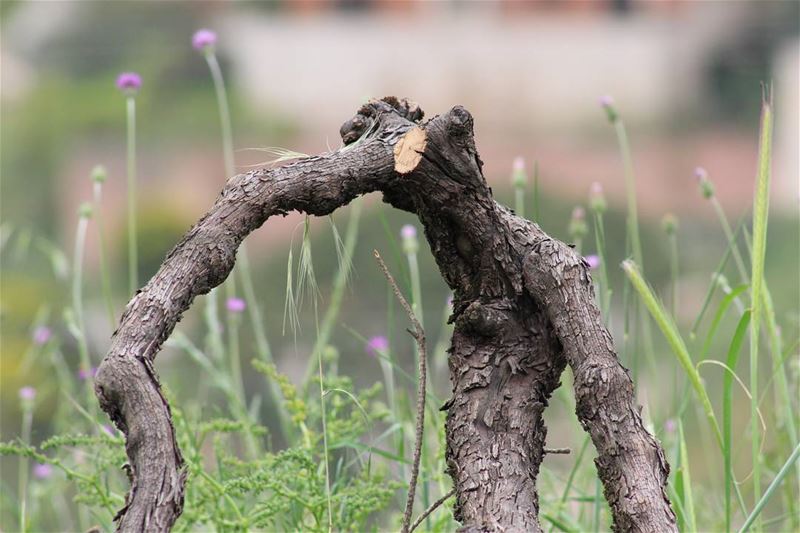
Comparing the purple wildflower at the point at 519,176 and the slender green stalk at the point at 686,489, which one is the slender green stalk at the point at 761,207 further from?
the purple wildflower at the point at 519,176

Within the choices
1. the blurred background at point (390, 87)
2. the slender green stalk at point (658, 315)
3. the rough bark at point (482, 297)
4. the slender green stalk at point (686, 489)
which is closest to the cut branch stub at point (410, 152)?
the rough bark at point (482, 297)

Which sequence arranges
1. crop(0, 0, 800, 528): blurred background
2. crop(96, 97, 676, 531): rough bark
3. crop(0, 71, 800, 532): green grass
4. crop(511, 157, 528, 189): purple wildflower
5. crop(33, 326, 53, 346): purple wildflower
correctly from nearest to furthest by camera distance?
crop(96, 97, 676, 531): rough bark, crop(0, 71, 800, 532): green grass, crop(511, 157, 528, 189): purple wildflower, crop(33, 326, 53, 346): purple wildflower, crop(0, 0, 800, 528): blurred background

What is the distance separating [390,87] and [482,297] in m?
8.04

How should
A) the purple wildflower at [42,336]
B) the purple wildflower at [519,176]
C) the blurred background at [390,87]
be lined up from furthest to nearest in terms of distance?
the blurred background at [390,87] < the purple wildflower at [42,336] < the purple wildflower at [519,176]

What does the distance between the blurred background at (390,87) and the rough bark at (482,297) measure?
6.78m

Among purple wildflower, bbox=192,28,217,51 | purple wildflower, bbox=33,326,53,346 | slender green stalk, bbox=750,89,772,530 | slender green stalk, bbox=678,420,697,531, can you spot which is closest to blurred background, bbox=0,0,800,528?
purple wildflower, bbox=33,326,53,346

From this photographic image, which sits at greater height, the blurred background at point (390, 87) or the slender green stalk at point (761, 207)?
the blurred background at point (390, 87)

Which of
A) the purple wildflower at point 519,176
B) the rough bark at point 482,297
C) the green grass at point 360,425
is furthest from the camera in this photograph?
the purple wildflower at point 519,176

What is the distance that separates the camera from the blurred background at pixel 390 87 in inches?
325

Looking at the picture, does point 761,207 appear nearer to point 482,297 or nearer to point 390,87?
point 482,297

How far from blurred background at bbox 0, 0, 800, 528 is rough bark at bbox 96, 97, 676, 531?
6.78 m

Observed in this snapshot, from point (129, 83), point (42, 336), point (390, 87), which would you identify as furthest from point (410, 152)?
point (390, 87)

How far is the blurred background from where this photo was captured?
27.1 ft

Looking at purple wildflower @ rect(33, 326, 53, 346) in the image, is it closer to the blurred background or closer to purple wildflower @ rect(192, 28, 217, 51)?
purple wildflower @ rect(192, 28, 217, 51)
